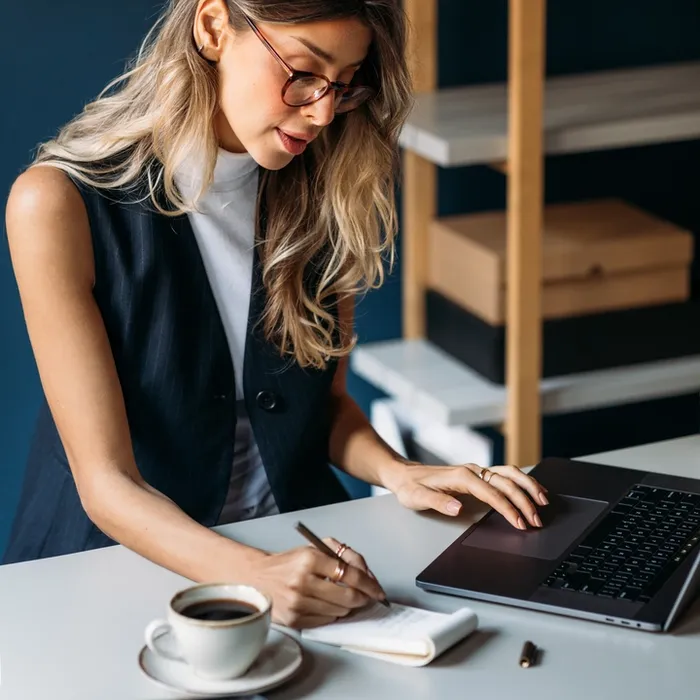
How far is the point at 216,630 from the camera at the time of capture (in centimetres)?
92

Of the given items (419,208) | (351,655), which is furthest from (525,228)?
(351,655)

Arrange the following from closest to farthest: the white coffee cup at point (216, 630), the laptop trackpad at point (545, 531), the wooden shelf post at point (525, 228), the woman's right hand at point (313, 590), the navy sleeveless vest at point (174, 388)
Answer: the white coffee cup at point (216, 630)
the woman's right hand at point (313, 590)
the laptop trackpad at point (545, 531)
the navy sleeveless vest at point (174, 388)
the wooden shelf post at point (525, 228)

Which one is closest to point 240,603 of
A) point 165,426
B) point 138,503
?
point 138,503

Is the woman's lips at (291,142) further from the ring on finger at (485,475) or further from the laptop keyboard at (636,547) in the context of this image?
the laptop keyboard at (636,547)

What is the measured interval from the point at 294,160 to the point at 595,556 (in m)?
0.68

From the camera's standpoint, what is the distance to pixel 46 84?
216cm

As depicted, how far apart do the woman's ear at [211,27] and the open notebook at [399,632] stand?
677 millimetres

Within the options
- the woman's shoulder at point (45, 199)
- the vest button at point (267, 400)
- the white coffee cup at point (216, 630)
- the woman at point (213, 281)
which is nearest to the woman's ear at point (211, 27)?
the woman at point (213, 281)

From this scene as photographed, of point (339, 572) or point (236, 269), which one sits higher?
point (236, 269)

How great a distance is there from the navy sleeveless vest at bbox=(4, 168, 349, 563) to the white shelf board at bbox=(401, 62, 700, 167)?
2.24 ft

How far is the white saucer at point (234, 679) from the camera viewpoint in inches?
37.3

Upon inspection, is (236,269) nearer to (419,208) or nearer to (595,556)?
(595,556)

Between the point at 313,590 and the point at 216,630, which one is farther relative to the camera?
the point at 313,590

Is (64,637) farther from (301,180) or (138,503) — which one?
(301,180)
